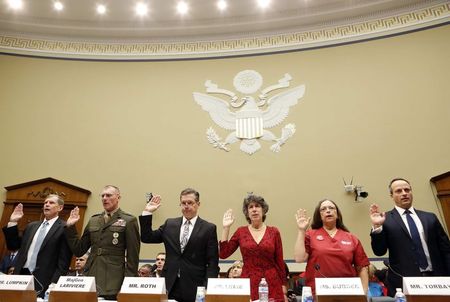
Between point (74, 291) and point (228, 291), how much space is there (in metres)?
0.78

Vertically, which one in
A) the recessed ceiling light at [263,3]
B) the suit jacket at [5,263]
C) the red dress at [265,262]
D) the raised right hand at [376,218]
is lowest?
the red dress at [265,262]

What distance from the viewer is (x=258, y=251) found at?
2408mm

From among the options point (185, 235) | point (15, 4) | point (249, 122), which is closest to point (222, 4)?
point (249, 122)

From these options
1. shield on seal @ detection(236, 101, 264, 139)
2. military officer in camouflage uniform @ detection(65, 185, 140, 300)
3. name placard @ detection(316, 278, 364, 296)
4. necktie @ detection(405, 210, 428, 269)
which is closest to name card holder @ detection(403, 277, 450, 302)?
name placard @ detection(316, 278, 364, 296)

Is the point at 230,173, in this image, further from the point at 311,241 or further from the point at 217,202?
the point at 311,241

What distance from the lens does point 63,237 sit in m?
2.86

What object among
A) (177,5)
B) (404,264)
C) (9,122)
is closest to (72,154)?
(9,122)

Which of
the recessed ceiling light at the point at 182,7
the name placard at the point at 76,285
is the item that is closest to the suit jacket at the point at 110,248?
the name placard at the point at 76,285

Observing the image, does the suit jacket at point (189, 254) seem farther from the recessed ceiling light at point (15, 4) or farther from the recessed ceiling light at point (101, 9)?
the recessed ceiling light at point (15, 4)

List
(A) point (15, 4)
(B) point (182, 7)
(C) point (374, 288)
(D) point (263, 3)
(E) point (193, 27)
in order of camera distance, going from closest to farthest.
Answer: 1. (C) point (374, 288)
2. (A) point (15, 4)
3. (D) point (263, 3)
4. (B) point (182, 7)
5. (E) point (193, 27)

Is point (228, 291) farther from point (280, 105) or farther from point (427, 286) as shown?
point (280, 105)

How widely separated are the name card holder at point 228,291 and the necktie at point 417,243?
1429 millimetres

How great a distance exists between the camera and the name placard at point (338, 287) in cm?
166

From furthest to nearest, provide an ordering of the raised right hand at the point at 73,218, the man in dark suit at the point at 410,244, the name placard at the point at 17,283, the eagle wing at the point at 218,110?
the eagle wing at the point at 218,110
the raised right hand at the point at 73,218
the man in dark suit at the point at 410,244
the name placard at the point at 17,283
